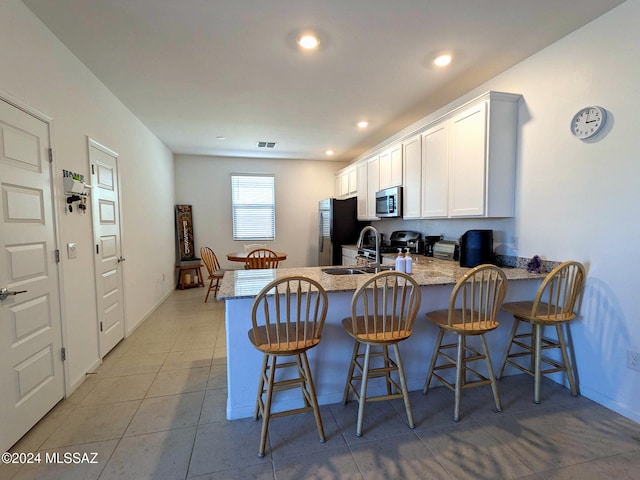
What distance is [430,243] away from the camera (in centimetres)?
373

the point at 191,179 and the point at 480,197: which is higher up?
the point at 191,179

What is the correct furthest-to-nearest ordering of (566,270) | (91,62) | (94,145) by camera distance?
(94,145) → (91,62) → (566,270)

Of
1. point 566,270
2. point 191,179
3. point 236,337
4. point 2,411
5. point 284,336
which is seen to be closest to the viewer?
point 2,411

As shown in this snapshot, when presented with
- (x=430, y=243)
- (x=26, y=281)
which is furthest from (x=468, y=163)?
(x=26, y=281)

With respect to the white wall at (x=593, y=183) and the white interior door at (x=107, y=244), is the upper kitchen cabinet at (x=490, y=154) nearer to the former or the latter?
the white wall at (x=593, y=183)

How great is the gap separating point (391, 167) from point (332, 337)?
267cm

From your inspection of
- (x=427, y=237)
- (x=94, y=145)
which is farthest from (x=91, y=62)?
(x=427, y=237)

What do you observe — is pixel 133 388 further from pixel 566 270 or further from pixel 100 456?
pixel 566 270

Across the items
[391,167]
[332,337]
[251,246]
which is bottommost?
[332,337]

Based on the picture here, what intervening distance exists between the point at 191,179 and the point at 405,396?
5.43 m

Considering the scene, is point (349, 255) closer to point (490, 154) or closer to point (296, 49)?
point (490, 154)

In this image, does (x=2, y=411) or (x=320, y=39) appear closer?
(x=2, y=411)

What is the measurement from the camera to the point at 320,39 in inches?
85.0

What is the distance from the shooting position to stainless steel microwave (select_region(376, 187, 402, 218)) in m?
3.76
